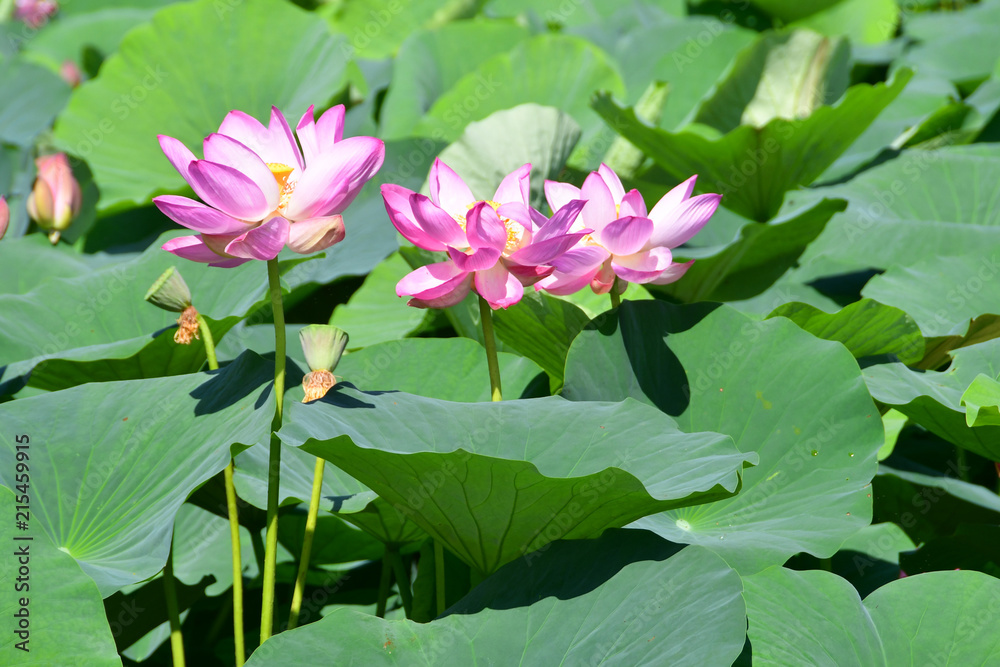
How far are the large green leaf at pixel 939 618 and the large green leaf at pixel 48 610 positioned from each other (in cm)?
74

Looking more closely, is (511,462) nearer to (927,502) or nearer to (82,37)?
(927,502)

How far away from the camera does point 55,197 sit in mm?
1664

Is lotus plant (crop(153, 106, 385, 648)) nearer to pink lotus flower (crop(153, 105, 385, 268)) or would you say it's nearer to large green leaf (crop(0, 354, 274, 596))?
pink lotus flower (crop(153, 105, 385, 268))

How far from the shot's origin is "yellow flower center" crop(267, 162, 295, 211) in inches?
29.6

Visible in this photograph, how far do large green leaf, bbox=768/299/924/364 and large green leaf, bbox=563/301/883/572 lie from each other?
152mm

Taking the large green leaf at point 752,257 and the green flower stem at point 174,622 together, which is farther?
the large green leaf at point 752,257

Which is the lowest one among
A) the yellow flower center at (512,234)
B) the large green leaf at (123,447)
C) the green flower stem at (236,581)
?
the green flower stem at (236,581)

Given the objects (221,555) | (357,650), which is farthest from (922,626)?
(221,555)

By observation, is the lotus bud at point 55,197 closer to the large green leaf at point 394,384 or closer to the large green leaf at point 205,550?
the large green leaf at point 205,550

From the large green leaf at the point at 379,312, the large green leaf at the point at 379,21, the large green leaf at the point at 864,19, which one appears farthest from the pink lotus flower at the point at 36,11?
the large green leaf at the point at 864,19

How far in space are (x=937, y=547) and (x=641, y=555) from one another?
0.56 metres

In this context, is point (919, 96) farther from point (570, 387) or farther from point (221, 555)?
point (221, 555)

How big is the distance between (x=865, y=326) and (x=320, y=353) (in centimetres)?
77

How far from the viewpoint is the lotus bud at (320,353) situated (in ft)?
2.57
